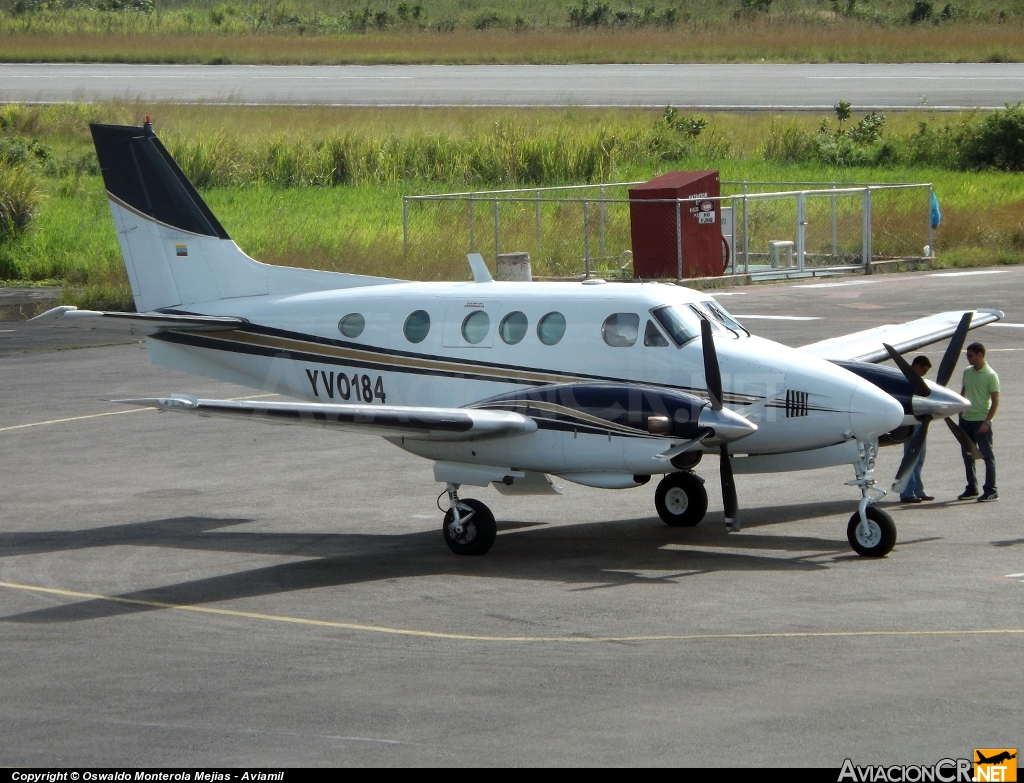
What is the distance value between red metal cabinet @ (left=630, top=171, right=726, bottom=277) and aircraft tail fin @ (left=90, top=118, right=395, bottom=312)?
59.4 ft

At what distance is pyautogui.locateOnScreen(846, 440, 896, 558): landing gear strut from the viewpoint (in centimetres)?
1423

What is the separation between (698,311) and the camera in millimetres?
15375

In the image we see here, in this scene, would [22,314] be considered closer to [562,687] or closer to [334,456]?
[334,456]

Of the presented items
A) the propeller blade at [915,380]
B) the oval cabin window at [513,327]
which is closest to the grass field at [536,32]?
the propeller blade at [915,380]

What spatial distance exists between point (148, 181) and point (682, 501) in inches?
341

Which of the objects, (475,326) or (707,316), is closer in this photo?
(707,316)

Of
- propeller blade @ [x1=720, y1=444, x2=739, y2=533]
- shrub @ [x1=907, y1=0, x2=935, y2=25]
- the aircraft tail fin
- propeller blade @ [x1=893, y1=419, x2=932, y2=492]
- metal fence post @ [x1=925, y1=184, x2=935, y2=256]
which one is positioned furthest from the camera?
shrub @ [x1=907, y1=0, x2=935, y2=25]

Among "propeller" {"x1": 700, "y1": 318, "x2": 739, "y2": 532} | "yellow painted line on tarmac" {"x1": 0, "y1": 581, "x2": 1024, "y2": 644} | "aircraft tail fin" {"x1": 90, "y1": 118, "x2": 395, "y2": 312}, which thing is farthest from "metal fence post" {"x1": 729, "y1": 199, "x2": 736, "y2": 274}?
"yellow painted line on tarmac" {"x1": 0, "y1": 581, "x2": 1024, "y2": 644}

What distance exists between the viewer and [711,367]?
14.4m

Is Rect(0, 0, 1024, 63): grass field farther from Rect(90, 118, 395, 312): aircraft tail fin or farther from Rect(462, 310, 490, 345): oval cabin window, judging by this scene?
Rect(462, 310, 490, 345): oval cabin window

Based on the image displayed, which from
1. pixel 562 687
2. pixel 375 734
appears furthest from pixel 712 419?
pixel 375 734

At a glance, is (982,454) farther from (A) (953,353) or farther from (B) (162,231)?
(B) (162,231)

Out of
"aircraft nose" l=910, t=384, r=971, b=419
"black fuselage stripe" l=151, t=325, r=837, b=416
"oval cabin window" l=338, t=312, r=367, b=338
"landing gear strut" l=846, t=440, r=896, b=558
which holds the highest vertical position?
"oval cabin window" l=338, t=312, r=367, b=338

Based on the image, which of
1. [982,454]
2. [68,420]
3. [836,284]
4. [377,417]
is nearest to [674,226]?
[836,284]
